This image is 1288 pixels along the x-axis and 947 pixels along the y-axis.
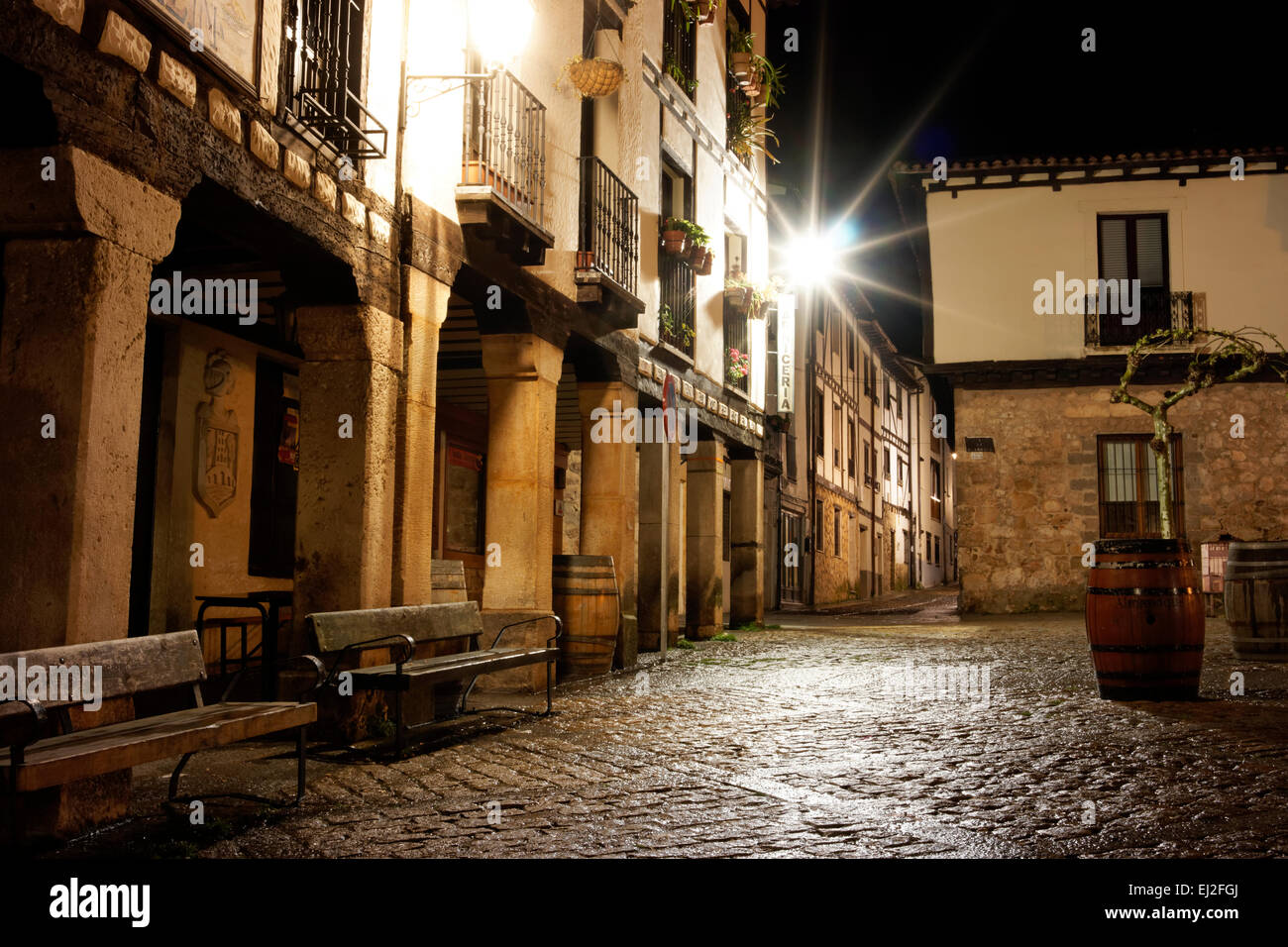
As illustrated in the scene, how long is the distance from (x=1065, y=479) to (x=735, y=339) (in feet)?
22.4

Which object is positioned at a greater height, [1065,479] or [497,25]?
[497,25]

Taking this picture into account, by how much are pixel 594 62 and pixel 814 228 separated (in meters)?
18.2

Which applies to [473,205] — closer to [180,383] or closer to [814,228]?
[180,383]

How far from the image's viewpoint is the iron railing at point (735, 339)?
50.1 ft

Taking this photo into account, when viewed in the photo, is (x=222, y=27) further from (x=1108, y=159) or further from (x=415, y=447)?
(x=1108, y=159)

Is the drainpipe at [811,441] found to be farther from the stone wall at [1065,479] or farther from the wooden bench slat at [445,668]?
the wooden bench slat at [445,668]

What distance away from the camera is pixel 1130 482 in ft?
61.8

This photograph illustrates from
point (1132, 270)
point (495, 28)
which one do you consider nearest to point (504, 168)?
point (495, 28)

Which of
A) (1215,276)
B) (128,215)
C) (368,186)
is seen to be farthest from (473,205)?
(1215,276)

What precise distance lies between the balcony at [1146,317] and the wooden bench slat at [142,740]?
57.4ft

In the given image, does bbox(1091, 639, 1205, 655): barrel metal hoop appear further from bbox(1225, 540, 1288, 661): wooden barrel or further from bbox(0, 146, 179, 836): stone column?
bbox(0, 146, 179, 836): stone column

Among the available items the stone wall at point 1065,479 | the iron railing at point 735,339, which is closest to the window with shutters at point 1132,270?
the stone wall at point 1065,479

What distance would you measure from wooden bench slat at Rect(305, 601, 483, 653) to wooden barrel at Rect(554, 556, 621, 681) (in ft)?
6.73
